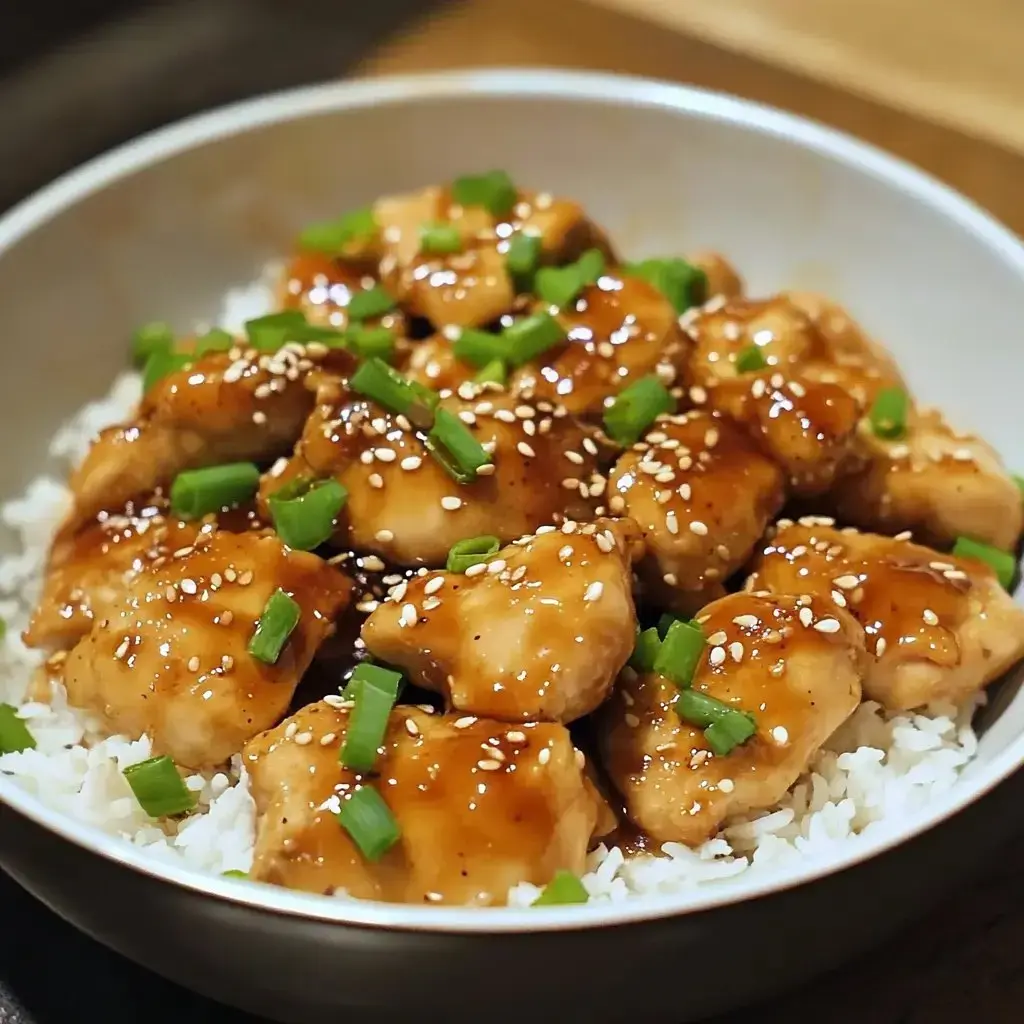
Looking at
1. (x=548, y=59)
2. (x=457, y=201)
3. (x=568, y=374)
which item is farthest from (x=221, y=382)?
(x=548, y=59)

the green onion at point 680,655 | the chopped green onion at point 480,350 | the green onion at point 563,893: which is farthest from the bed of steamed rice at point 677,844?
the chopped green onion at point 480,350

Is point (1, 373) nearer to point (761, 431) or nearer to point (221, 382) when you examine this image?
point (221, 382)

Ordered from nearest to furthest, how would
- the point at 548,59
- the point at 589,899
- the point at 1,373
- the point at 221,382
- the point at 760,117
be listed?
the point at 589,899, the point at 221,382, the point at 1,373, the point at 760,117, the point at 548,59

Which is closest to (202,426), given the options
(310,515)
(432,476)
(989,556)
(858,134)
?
(310,515)

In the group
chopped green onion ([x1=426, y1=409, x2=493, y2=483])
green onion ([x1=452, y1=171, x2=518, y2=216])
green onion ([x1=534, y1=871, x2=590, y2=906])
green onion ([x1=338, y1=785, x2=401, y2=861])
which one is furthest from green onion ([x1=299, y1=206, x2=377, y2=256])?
green onion ([x1=534, y1=871, x2=590, y2=906])

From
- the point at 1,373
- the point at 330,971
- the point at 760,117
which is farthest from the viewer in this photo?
the point at 760,117

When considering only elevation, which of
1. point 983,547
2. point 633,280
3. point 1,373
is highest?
point 633,280

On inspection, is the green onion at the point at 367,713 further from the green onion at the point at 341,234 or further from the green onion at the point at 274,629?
the green onion at the point at 341,234
